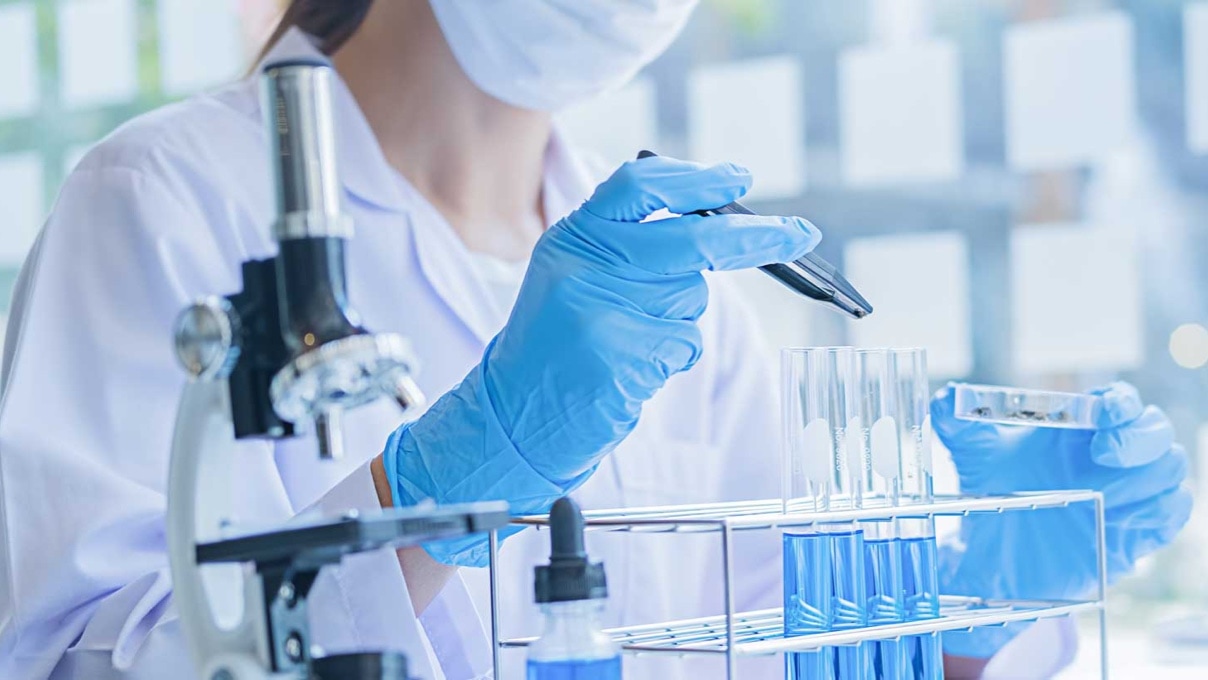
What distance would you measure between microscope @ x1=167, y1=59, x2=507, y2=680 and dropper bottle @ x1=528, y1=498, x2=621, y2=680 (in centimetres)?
9

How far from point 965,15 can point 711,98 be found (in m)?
0.50

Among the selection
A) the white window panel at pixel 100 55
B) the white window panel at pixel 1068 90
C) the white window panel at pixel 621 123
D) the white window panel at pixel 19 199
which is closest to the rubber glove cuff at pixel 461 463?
the white window panel at pixel 1068 90

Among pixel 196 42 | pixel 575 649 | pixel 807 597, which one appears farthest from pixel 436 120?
pixel 196 42

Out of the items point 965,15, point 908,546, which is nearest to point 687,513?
point 908,546

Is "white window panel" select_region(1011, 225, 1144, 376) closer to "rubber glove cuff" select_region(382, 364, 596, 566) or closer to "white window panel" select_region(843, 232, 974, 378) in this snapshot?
"white window panel" select_region(843, 232, 974, 378)

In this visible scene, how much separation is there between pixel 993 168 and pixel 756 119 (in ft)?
1.50

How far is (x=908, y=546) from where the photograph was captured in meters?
1.11

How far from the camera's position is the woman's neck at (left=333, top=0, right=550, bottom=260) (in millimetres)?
1652

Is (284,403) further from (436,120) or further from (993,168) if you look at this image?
(993,168)

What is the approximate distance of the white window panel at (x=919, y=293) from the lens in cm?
233

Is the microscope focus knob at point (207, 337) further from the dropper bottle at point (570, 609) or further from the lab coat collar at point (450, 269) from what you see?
the lab coat collar at point (450, 269)

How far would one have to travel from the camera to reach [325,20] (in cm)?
174

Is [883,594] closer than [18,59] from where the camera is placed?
Yes

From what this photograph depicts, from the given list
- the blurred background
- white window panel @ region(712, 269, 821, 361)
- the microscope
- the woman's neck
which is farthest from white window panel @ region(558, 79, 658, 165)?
the microscope
